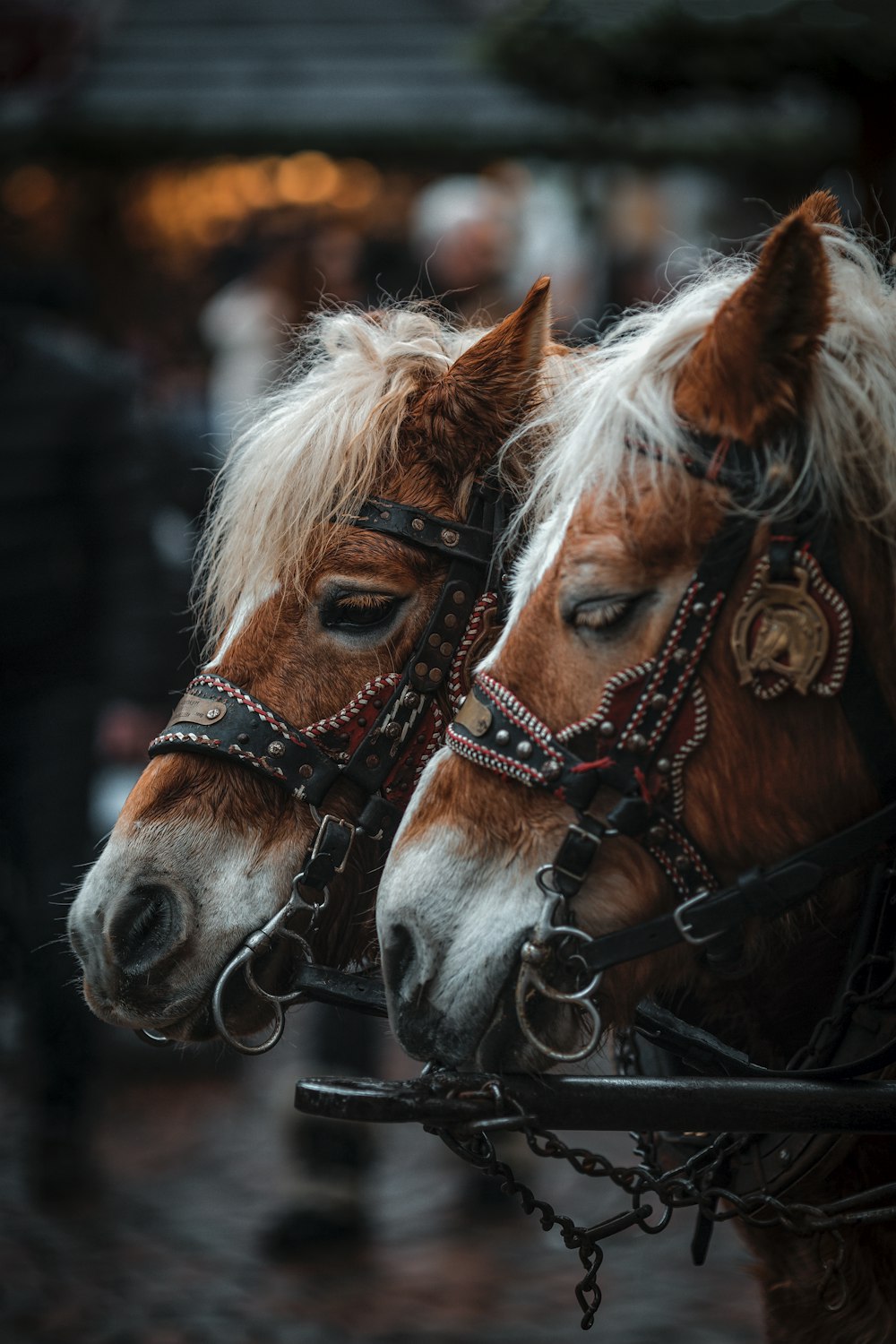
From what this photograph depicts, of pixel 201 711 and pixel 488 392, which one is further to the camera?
pixel 488 392

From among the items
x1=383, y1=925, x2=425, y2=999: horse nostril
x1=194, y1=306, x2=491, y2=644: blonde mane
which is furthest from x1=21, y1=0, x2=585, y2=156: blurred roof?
x1=383, y1=925, x2=425, y2=999: horse nostril

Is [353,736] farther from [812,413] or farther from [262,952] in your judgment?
[812,413]

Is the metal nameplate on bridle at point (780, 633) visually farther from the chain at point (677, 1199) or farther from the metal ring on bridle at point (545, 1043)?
the chain at point (677, 1199)

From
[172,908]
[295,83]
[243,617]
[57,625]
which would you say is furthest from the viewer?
[295,83]

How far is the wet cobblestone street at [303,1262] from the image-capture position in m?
3.35

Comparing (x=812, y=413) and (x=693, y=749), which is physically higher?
(x=812, y=413)

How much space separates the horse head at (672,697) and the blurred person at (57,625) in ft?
9.12

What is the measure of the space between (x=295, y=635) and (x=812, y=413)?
800 millimetres

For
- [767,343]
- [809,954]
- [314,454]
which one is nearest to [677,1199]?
[809,954]

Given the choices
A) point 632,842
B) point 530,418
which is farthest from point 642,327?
point 632,842

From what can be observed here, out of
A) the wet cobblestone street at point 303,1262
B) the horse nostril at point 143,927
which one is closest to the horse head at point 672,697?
the horse nostril at point 143,927

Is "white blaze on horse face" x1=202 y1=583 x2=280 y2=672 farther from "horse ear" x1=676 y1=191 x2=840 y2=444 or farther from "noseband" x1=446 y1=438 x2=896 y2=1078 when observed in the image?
"horse ear" x1=676 y1=191 x2=840 y2=444

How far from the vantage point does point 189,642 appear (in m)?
2.71

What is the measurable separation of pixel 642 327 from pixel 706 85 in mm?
3913
